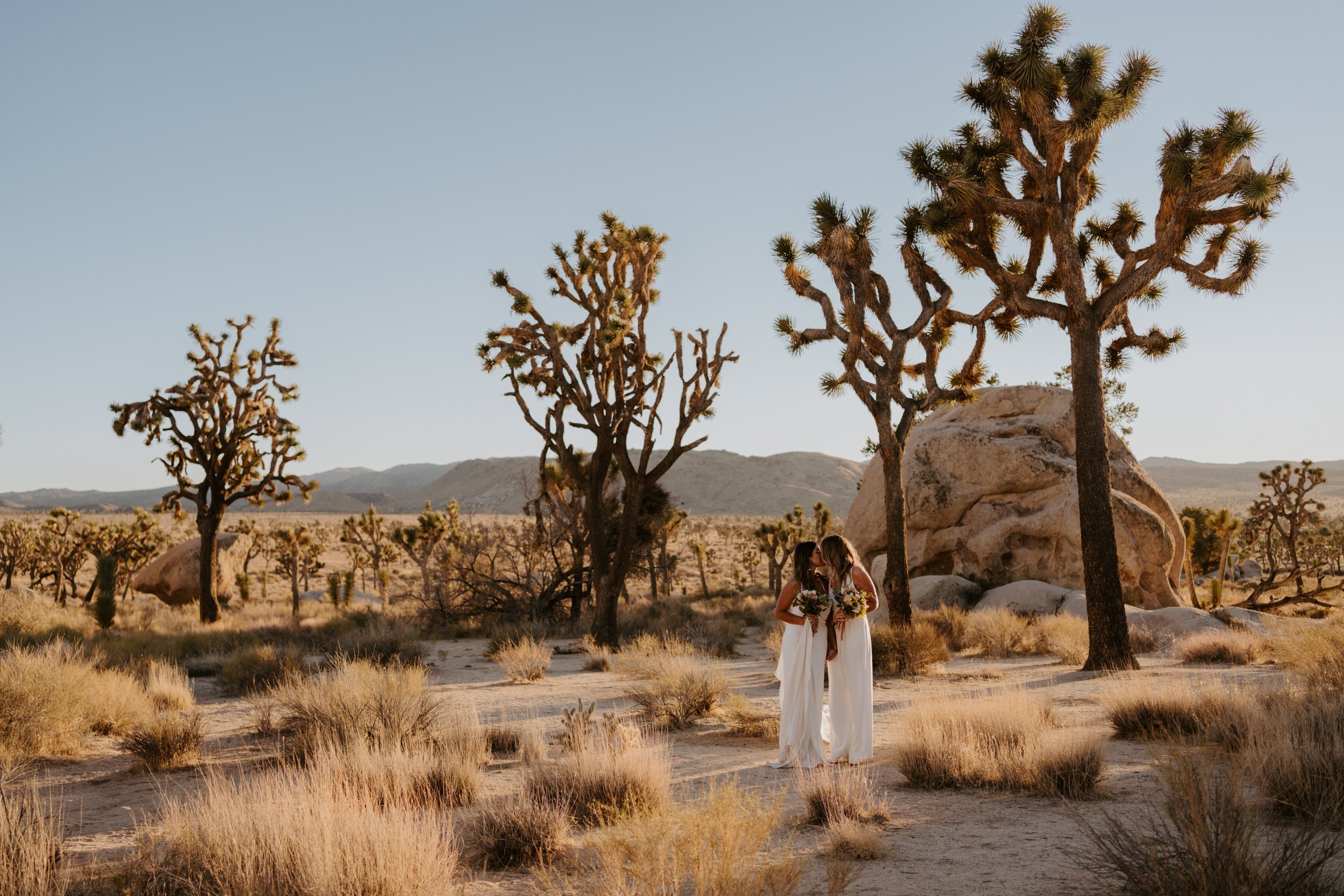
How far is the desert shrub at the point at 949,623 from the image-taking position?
52.2ft

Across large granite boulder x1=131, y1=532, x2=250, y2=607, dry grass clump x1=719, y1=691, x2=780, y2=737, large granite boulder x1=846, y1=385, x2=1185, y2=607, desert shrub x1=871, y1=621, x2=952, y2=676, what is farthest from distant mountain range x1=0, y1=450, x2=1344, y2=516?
dry grass clump x1=719, y1=691, x2=780, y2=737

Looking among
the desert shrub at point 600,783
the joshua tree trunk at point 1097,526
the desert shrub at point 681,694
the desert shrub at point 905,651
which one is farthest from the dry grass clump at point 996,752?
the desert shrub at point 905,651

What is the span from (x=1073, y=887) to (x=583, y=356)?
1445 cm

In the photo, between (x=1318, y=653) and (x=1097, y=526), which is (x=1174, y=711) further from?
(x=1097, y=526)

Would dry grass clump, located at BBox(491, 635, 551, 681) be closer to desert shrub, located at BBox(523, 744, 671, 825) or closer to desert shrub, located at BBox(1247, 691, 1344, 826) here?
desert shrub, located at BBox(523, 744, 671, 825)

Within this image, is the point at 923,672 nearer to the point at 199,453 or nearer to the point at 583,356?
the point at 583,356

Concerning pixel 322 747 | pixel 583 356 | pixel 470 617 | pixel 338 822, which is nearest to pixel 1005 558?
pixel 583 356

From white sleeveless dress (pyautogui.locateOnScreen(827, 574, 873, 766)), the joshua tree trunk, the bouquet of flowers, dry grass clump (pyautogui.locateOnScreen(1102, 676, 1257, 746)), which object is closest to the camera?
dry grass clump (pyautogui.locateOnScreen(1102, 676, 1257, 746))

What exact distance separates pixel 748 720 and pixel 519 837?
14.4 ft

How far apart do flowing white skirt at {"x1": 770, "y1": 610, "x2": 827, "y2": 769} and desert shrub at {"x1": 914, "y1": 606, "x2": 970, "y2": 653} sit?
333 inches

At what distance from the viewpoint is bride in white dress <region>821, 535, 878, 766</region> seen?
7.38m

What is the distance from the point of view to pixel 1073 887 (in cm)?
414

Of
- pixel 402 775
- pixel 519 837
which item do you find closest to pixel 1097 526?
pixel 519 837

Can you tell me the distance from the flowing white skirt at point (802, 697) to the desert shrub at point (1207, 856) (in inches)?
118
